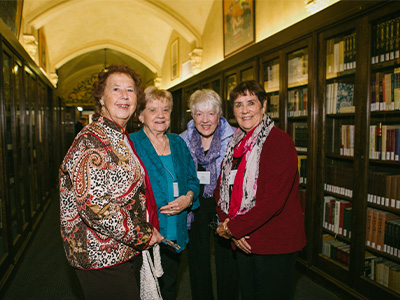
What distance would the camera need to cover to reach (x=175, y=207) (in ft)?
5.96

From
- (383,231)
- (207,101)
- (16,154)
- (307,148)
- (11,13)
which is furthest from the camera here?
(11,13)

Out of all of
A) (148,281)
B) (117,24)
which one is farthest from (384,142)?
(117,24)

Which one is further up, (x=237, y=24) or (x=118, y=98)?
(x=237, y=24)

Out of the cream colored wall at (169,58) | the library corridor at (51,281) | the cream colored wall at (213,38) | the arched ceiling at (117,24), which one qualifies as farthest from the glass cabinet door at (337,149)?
the cream colored wall at (169,58)

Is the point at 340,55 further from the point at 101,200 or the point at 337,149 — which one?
the point at 101,200

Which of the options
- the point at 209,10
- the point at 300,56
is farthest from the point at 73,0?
the point at 300,56

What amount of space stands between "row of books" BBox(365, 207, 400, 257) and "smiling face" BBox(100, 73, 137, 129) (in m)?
2.18

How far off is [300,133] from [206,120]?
1460 mm

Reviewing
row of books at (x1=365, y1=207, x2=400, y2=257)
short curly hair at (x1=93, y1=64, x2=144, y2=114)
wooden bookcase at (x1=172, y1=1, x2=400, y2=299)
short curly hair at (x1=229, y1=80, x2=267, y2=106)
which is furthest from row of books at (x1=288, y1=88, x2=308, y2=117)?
short curly hair at (x1=93, y1=64, x2=144, y2=114)

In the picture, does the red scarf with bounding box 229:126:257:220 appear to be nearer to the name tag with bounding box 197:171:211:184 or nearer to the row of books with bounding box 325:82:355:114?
the name tag with bounding box 197:171:211:184

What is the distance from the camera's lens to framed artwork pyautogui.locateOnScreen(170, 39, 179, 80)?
8.47m

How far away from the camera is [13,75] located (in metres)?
3.45

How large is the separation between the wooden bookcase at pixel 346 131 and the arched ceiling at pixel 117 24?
3.84 m

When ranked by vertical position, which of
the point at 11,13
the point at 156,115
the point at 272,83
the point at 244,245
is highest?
the point at 11,13
